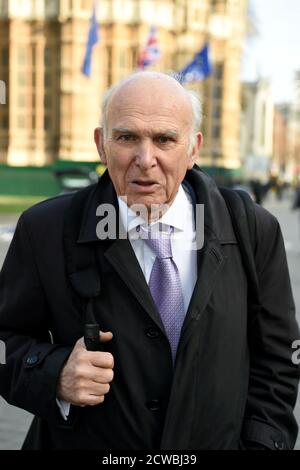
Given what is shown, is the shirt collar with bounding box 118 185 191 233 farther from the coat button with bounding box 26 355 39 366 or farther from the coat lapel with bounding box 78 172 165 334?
the coat button with bounding box 26 355 39 366

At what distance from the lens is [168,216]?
187 centimetres

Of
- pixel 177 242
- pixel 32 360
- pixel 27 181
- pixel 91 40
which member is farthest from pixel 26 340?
pixel 27 181

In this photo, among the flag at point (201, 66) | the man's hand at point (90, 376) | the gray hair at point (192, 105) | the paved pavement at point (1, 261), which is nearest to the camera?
the man's hand at point (90, 376)

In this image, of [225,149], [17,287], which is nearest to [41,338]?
[17,287]

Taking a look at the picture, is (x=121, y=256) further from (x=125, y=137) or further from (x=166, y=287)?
(x=125, y=137)

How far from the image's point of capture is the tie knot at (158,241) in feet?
6.06

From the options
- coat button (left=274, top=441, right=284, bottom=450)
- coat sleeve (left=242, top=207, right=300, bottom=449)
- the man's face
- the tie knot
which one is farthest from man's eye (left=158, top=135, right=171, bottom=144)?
coat button (left=274, top=441, right=284, bottom=450)

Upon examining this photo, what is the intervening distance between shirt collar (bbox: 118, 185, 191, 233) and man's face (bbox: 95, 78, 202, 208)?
5 cm

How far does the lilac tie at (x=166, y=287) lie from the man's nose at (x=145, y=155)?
0.66ft

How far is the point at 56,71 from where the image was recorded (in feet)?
123

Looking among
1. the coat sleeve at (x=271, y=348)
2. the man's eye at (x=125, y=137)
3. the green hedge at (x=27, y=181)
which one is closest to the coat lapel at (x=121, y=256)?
the man's eye at (x=125, y=137)

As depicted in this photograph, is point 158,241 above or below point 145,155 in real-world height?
below

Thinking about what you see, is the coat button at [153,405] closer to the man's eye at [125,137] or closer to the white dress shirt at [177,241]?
the white dress shirt at [177,241]

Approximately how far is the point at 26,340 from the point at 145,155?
0.63 metres
